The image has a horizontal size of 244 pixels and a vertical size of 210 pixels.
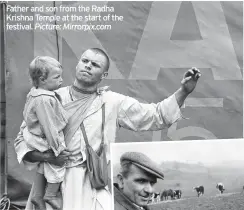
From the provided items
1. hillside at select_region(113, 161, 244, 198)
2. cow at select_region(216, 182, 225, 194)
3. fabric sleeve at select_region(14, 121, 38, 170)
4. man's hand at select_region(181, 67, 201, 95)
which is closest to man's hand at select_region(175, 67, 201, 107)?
man's hand at select_region(181, 67, 201, 95)

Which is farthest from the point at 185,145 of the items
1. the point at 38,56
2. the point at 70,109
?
the point at 38,56

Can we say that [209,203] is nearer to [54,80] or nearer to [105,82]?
[105,82]

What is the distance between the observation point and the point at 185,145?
301 cm

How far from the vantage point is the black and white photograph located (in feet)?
10.1

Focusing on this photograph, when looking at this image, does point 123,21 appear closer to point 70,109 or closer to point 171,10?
point 171,10

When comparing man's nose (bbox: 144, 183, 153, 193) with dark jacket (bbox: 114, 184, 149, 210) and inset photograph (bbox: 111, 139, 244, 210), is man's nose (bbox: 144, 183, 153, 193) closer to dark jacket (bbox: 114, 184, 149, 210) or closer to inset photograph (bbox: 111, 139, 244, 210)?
inset photograph (bbox: 111, 139, 244, 210)

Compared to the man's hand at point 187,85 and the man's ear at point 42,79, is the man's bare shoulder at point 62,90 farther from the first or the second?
the man's hand at point 187,85

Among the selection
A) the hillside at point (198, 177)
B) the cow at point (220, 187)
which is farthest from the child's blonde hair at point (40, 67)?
the cow at point (220, 187)

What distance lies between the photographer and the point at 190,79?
10.5 feet

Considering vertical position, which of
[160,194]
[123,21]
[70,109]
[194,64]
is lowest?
[160,194]

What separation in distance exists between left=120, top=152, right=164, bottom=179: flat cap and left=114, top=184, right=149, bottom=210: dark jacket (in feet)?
0.65

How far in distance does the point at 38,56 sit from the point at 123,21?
2.19 feet

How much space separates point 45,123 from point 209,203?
1204mm

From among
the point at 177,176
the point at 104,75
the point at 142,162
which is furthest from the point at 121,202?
the point at 104,75
